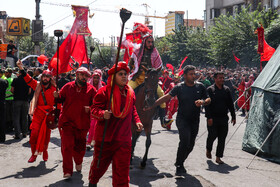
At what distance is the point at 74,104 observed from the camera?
6777 millimetres

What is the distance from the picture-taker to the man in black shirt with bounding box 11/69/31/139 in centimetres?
1098

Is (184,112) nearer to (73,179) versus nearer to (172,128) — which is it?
(73,179)

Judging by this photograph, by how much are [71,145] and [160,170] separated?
1.74 meters

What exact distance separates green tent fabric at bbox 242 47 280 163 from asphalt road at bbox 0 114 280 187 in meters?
0.26

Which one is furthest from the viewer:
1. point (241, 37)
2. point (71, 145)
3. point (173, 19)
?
point (173, 19)

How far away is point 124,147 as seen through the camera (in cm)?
504

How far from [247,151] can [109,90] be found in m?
5.37

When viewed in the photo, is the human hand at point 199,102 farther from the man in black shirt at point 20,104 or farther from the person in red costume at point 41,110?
the man in black shirt at point 20,104

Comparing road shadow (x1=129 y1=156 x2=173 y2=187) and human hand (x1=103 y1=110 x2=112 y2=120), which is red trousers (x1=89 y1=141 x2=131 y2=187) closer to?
human hand (x1=103 y1=110 x2=112 y2=120)

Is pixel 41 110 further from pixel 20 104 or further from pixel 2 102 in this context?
pixel 20 104

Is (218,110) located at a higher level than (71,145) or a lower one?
higher

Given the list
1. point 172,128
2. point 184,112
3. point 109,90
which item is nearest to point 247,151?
point 184,112

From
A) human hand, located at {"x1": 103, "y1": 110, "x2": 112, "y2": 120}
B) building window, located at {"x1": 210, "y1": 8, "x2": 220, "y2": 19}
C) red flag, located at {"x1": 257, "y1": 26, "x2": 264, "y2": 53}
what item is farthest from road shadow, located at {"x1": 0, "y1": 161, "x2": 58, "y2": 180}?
building window, located at {"x1": 210, "y1": 8, "x2": 220, "y2": 19}

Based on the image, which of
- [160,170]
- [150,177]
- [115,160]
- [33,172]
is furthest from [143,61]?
[115,160]
